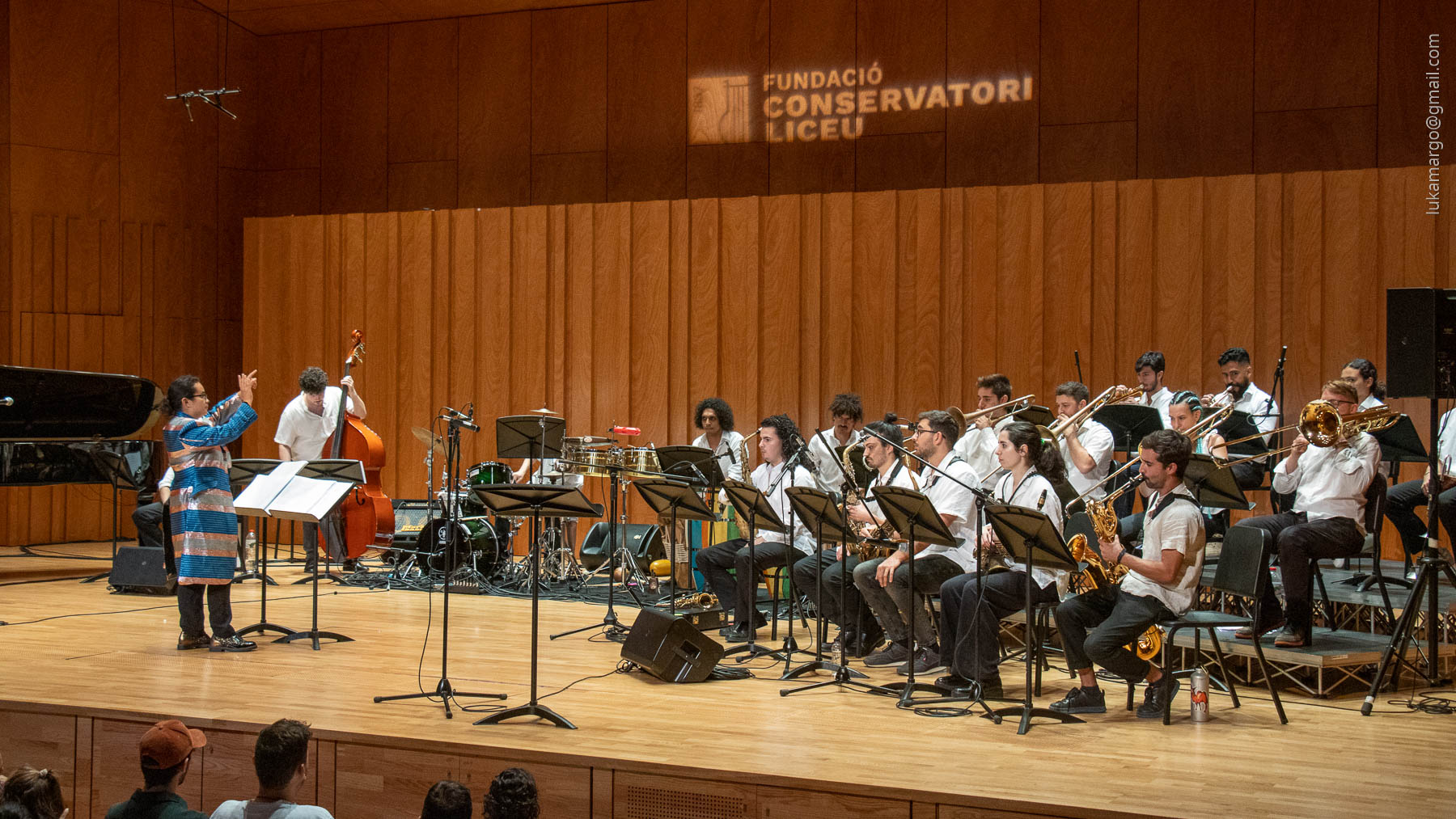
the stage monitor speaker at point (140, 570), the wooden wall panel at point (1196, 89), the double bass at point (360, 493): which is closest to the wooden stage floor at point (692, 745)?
the stage monitor speaker at point (140, 570)

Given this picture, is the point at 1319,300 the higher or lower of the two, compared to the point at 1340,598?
higher

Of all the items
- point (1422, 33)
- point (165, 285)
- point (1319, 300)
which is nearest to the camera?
point (1319, 300)

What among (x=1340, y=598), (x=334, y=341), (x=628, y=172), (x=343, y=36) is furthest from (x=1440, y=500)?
(x=343, y=36)

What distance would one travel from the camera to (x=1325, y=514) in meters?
5.79

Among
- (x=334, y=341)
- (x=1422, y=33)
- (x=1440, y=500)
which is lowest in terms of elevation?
(x=1440, y=500)

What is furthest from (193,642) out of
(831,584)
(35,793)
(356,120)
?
(356,120)

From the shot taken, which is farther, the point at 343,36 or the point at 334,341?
the point at 343,36

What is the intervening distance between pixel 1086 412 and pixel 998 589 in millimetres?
1959

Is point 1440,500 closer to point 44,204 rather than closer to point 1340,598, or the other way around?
point 1340,598

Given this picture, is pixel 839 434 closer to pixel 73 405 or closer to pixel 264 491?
pixel 264 491

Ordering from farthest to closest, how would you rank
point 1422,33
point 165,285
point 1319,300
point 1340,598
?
point 165,285 → point 1422,33 → point 1319,300 → point 1340,598

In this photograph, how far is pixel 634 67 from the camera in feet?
37.0

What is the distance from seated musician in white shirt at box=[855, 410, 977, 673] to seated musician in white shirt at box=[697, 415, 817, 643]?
704 millimetres

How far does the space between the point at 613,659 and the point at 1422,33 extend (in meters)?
7.56
